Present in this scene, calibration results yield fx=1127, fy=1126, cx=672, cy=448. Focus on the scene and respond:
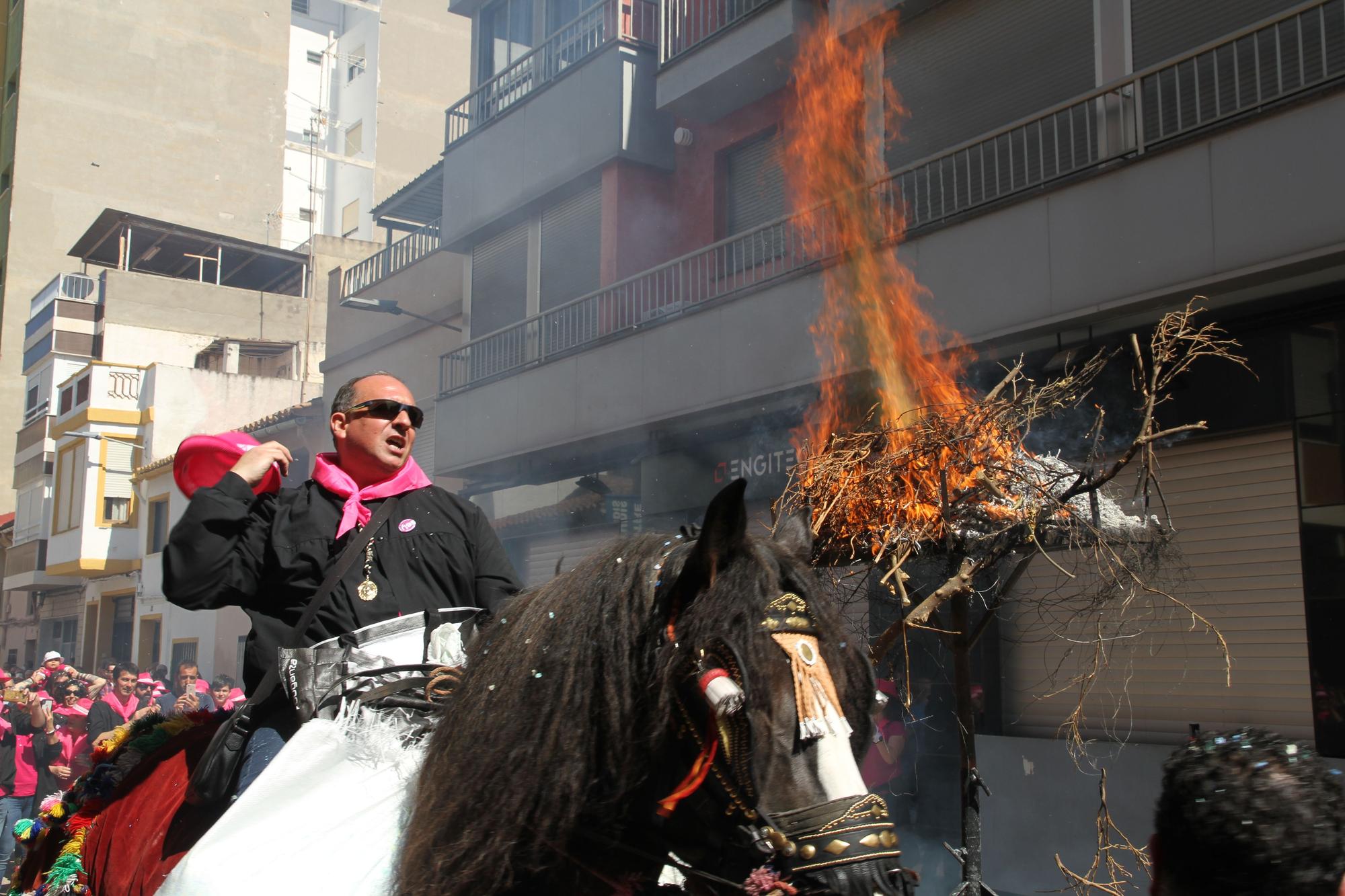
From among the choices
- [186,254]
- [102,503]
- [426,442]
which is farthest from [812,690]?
[186,254]

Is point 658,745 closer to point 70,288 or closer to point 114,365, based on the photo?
point 114,365

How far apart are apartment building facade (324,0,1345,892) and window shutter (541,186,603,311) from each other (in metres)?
0.05

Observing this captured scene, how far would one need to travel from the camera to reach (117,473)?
1284 inches

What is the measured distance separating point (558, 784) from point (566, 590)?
0.42 meters

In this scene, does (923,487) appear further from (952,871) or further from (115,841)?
(952,871)

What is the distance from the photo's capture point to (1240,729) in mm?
1668

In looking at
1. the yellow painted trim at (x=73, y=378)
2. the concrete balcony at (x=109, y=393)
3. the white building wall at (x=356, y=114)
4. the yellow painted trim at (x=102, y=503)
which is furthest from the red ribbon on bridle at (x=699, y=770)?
the white building wall at (x=356, y=114)

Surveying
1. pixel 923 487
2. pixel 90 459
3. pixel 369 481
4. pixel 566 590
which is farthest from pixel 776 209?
pixel 90 459

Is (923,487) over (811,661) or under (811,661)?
over

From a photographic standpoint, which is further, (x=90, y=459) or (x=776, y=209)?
(x=90, y=459)

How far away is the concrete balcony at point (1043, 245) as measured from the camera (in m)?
8.12

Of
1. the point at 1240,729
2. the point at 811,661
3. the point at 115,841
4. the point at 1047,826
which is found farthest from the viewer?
the point at 1047,826

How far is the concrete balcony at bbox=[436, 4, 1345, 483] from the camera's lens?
812 cm

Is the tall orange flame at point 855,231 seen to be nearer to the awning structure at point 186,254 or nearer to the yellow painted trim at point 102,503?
the yellow painted trim at point 102,503
